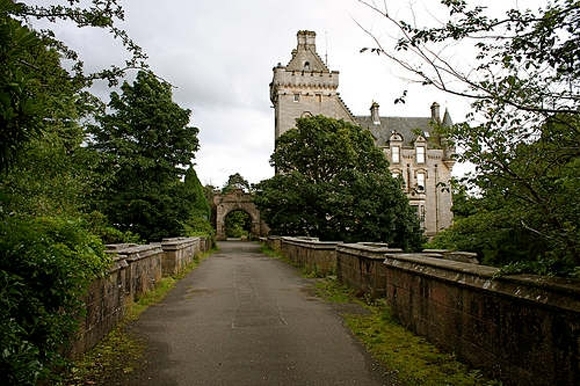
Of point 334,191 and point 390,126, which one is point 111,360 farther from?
point 390,126

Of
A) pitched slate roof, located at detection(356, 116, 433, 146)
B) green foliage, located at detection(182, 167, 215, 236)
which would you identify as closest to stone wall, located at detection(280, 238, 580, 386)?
green foliage, located at detection(182, 167, 215, 236)

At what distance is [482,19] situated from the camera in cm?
395

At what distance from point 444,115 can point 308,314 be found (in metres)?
50.2

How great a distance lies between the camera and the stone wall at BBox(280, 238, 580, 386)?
11.6 feet

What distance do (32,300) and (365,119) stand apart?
173ft

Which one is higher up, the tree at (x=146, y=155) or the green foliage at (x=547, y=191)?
the tree at (x=146, y=155)

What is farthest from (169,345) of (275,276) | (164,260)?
(275,276)

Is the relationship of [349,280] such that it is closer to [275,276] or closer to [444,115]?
[275,276]

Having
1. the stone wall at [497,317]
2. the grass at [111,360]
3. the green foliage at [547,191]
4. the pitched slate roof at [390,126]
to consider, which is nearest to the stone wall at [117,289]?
the grass at [111,360]

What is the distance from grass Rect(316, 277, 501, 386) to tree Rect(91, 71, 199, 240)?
18038 mm

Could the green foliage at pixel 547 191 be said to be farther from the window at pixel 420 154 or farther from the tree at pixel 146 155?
the window at pixel 420 154

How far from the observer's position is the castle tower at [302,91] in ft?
149

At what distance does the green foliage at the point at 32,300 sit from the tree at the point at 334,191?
2619 cm

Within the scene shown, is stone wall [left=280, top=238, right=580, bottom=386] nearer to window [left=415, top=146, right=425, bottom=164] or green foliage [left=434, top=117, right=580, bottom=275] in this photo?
green foliage [left=434, top=117, right=580, bottom=275]
